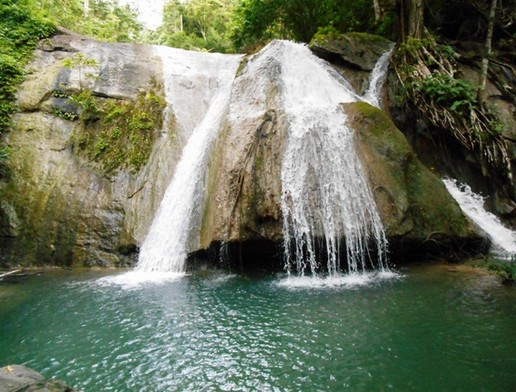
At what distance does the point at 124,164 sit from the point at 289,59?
19.5 feet

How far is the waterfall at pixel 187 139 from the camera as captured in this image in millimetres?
8852

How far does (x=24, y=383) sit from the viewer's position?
2566 mm

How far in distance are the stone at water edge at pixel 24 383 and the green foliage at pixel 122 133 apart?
8104mm

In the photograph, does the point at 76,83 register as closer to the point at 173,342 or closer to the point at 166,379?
the point at 173,342

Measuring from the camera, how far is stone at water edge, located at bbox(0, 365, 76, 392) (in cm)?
250

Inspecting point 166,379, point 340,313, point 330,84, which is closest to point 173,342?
point 166,379

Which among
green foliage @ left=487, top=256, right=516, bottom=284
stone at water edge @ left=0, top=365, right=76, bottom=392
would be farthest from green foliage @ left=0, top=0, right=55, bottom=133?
green foliage @ left=487, top=256, right=516, bottom=284

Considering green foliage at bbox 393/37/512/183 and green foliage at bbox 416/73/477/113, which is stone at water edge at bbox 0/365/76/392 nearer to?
green foliage at bbox 393/37/512/183

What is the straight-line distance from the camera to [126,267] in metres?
9.00

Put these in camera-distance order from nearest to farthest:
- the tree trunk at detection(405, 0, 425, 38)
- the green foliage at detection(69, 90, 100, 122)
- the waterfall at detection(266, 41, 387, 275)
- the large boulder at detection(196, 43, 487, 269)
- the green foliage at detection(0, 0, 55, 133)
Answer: the waterfall at detection(266, 41, 387, 275) → the large boulder at detection(196, 43, 487, 269) → the green foliage at detection(0, 0, 55, 133) → the green foliage at detection(69, 90, 100, 122) → the tree trunk at detection(405, 0, 425, 38)

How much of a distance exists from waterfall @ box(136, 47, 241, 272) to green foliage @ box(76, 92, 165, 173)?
2.53 feet

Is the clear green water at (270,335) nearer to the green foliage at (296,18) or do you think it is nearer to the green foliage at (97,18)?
the green foliage at (97,18)

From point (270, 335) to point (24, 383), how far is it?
10.4 feet

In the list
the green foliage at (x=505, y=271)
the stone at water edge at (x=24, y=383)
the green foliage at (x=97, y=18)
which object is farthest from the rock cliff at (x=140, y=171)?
the stone at water edge at (x=24, y=383)
